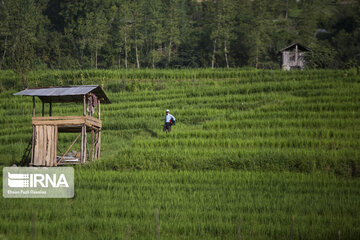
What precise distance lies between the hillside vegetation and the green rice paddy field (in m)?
0.05

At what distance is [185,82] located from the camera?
3416 cm

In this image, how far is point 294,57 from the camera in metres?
41.1

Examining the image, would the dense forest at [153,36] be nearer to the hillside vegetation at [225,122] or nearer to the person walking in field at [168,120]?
the hillside vegetation at [225,122]

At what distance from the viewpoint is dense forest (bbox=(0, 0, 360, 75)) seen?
4631cm

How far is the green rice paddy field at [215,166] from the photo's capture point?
1026cm

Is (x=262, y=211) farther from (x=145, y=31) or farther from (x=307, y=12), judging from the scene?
(x=307, y=12)

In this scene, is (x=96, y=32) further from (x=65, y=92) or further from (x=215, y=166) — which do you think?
(x=215, y=166)

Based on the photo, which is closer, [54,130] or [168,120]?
[54,130]

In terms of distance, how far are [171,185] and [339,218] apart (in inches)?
197

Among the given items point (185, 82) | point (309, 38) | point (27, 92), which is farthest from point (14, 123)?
point (309, 38)

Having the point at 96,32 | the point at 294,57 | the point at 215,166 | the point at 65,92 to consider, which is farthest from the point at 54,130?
the point at 96,32

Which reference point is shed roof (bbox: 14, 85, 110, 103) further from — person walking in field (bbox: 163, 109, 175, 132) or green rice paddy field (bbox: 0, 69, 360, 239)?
person walking in field (bbox: 163, 109, 175, 132)

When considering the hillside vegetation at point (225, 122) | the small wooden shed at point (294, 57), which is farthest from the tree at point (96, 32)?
the small wooden shed at point (294, 57)

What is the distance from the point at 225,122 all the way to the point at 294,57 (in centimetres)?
2170
